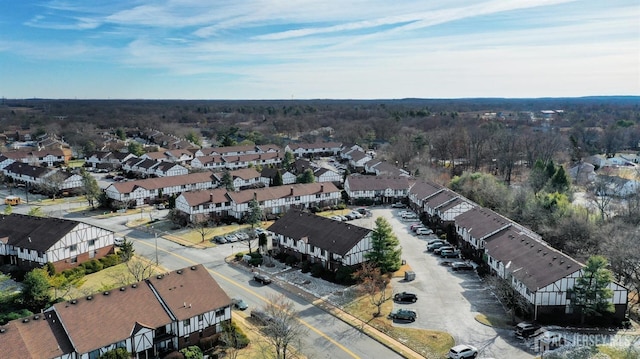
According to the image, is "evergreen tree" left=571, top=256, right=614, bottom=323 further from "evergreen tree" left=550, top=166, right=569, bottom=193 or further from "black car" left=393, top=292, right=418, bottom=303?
"evergreen tree" left=550, top=166, right=569, bottom=193

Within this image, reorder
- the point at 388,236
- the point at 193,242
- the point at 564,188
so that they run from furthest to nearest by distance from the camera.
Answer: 1. the point at 564,188
2. the point at 193,242
3. the point at 388,236

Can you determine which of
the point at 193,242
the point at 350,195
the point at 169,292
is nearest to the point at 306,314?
the point at 169,292

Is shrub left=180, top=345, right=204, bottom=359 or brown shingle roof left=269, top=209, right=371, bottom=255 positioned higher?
brown shingle roof left=269, top=209, right=371, bottom=255

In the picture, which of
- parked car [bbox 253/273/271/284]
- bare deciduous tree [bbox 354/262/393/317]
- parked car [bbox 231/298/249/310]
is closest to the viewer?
bare deciduous tree [bbox 354/262/393/317]

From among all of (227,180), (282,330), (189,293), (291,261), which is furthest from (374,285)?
(227,180)

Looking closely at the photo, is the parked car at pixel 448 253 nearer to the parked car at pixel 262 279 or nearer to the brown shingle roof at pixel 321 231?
the brown shingle roof at pixel 321 231

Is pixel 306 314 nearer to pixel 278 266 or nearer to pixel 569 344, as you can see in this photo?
pixel 278 266

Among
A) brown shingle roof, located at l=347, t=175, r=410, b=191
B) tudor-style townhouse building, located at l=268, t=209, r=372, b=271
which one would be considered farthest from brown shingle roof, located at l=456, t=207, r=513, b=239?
brown shingle roof, located at l=347, t=175, r=410, b=191
